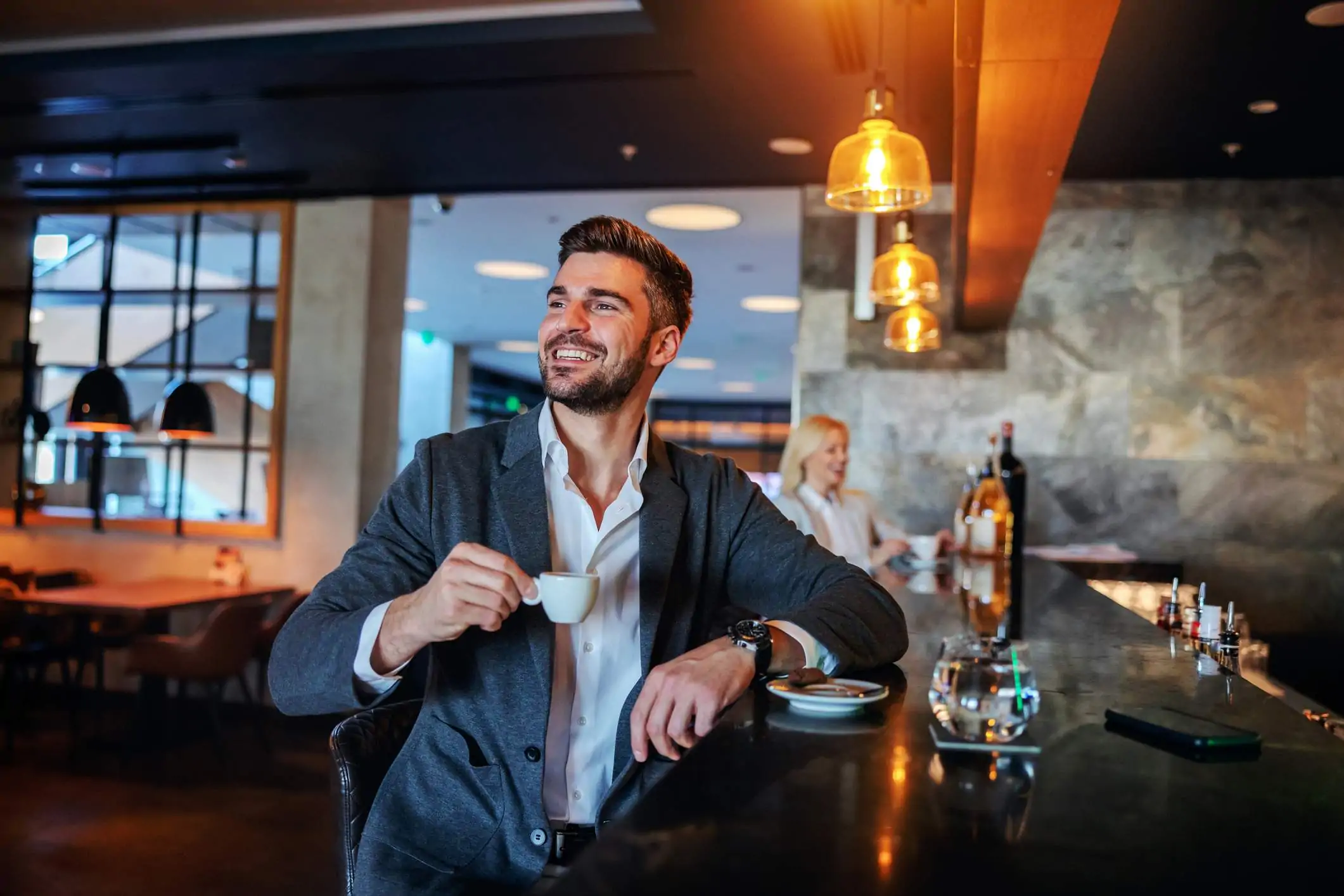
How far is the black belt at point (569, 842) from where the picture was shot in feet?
4.77

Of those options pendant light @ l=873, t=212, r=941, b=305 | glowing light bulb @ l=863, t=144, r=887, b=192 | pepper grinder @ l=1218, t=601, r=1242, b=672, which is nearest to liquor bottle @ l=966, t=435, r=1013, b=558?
pendant light @ l=873, t=212, r=941, b=305

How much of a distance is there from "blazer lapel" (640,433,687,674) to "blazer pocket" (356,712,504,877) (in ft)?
0.98

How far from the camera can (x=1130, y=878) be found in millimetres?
752

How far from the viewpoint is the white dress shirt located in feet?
5.15

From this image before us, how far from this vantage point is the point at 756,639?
147cm

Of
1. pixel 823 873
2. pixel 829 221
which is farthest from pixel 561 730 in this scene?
pixel 829 221

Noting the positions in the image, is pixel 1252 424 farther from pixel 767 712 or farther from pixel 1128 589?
pixel 767 712

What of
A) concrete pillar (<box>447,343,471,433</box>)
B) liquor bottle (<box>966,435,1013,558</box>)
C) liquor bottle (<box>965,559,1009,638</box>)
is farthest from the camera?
concrete pillar (<box>447,343,471,433</box>)

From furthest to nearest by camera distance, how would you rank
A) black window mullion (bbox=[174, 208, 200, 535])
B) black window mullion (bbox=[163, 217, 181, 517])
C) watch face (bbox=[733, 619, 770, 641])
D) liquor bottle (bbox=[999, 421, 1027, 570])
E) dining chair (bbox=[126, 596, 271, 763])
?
black window mullion (bbox=[163, 217, 181, 517]), black window mullion (bbox=[174, 208, 200, 535]), dining chair (bbox=[126, 596, 271, 763]), liquor bottle (bbox=[999, 421, 1027, 570]), watch face (bbox=[733, 619, 770, 641])

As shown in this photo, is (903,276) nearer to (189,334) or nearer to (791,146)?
(791,146)

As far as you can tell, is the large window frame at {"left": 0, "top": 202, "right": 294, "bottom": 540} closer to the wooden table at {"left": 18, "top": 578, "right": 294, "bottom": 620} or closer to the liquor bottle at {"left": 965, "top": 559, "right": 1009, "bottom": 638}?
the wooden table at {"left": 18, "top": 578, "right": 294, "bottom": 620}

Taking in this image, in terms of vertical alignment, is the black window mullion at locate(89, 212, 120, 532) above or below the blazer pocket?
above

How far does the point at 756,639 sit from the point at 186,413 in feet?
17.2

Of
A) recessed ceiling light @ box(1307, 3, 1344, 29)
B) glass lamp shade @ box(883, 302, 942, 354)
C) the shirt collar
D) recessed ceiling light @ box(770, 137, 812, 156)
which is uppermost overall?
recessed ceiling light @ box(1307, 3, 1344, 29)
